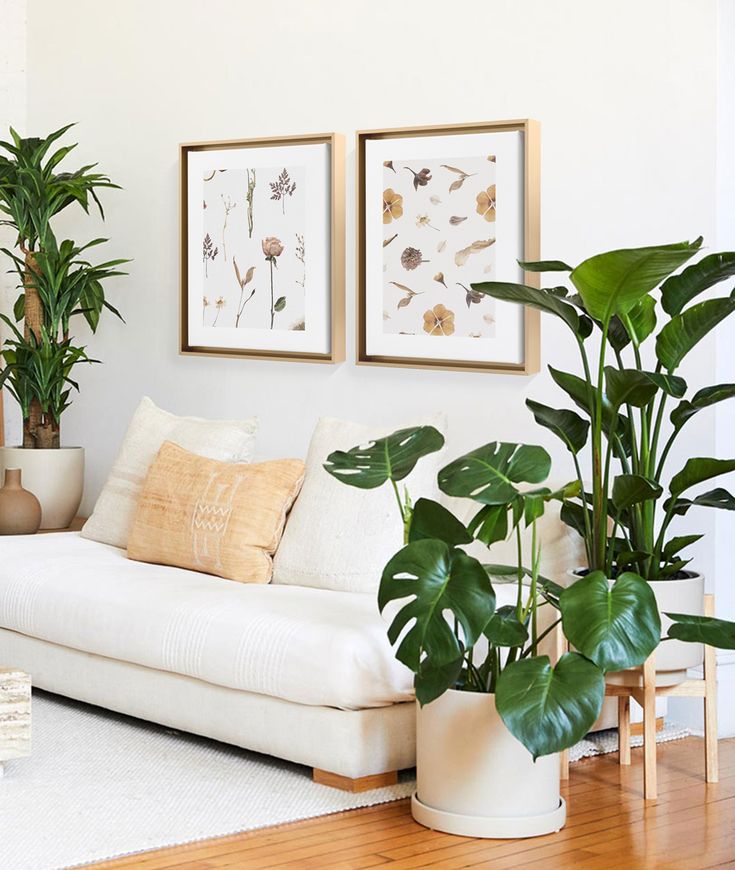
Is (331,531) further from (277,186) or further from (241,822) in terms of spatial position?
(277,186)

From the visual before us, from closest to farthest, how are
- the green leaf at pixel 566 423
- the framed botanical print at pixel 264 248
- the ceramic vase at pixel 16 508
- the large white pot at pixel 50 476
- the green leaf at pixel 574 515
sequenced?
the green leaf at pixel 566 423
the green leaf at pixel 574 515
the framed botanical print at pixel 264 248
the ceramic vase at pixel 16 508
the large white pot at pixel 50 476

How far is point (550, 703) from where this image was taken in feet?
10.5

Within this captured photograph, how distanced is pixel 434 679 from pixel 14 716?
116 centimetres

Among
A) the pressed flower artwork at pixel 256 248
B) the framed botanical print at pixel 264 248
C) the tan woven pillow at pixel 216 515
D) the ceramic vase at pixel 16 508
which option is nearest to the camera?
the tan woven pillow at pixel 216 515

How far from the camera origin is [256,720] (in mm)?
3977

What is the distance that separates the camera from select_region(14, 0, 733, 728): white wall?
449 centimetres

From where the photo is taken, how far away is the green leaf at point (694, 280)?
3.69 m

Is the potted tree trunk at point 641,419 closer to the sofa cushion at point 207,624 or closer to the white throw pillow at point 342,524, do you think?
the white throw pillow at point 342,524

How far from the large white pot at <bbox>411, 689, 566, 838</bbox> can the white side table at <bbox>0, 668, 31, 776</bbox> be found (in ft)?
3.57

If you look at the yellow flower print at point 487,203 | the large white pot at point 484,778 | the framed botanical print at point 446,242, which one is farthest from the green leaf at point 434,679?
the yellow flower print at point 487,203

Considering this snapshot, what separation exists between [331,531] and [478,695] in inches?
42.5

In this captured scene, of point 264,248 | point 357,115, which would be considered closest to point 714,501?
point 357,115

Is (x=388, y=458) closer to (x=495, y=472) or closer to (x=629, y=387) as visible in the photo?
(x=495, y=472)

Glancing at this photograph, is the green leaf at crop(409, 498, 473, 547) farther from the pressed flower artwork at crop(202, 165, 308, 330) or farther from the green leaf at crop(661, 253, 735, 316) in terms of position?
the pressed flower artwork at crop(202, 165, 308, 330)
